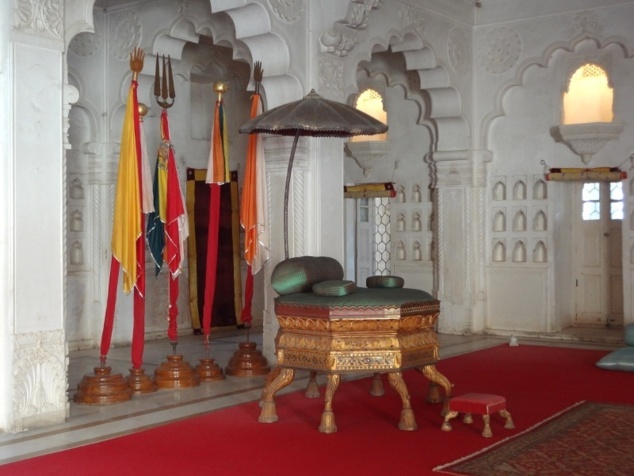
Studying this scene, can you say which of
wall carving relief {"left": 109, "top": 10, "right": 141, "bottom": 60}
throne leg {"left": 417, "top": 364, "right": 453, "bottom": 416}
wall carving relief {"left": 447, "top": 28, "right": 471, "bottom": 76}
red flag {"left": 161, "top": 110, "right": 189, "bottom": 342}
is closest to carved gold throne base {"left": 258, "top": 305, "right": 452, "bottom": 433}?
throne leg {"left": 417, "top": 364, "right": 453, "bottom": 416}

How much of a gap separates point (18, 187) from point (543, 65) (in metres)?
7.45

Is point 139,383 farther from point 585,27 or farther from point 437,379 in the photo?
point 585,27

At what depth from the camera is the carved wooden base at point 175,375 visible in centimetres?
759

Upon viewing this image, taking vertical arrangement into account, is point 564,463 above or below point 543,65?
below

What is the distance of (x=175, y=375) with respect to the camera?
7.62 metres

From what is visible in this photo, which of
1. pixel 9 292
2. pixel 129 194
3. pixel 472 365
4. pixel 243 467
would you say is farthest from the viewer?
pixel 472 365

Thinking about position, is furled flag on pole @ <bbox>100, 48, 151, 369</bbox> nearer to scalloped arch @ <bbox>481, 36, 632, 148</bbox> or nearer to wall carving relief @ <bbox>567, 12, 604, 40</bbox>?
scalloped arch @ <bbox>481, 36, 632, 148</bbox>

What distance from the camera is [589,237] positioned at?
37.8 ft

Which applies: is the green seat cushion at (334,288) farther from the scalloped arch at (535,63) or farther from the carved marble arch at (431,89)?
the scalloped arch at (535,63)

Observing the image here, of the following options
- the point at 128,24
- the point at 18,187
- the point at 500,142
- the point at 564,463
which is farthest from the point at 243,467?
the point at 500,142

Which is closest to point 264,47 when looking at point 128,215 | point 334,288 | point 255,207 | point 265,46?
point 265,46

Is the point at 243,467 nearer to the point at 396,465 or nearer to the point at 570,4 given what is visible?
the point at 396,465

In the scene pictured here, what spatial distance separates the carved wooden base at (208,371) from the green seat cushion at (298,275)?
6.13 feet

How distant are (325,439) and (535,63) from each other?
7159 millimetres
